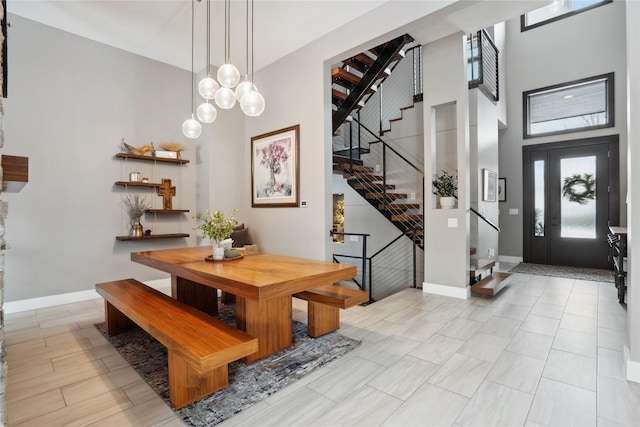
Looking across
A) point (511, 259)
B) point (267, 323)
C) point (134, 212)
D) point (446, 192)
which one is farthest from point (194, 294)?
point (511, 259)

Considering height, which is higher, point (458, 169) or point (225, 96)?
point (225, 96)

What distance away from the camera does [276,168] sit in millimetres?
4859

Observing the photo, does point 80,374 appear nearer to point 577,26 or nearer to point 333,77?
point 333,77

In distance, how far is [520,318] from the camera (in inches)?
133

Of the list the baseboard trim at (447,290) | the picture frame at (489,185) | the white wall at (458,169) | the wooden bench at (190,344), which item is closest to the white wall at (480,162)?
the picture frame at (489,185)

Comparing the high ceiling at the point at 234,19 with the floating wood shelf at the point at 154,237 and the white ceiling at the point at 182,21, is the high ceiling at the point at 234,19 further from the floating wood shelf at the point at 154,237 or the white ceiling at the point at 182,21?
the floating wood shelf at the point at 154,237

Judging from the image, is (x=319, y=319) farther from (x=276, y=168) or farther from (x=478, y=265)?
(x=478, y=265)

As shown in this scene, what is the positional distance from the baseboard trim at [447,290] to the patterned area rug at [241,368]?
2048 mm

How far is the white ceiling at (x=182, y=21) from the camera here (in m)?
3.58

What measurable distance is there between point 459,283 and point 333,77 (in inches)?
139

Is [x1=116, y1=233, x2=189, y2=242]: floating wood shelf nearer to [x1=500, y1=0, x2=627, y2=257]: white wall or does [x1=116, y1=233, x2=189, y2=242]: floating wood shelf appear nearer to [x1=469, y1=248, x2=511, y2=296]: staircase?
[x1=469, y1=248, x2=511, y2=296]: staircase

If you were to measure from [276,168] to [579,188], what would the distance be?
5959mm

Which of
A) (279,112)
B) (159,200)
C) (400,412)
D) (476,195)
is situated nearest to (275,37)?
(279,112)

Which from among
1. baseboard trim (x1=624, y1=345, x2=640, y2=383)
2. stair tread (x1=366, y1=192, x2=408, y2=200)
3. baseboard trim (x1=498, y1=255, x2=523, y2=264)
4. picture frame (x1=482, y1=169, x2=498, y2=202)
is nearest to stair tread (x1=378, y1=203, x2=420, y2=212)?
stair tread (x1=366, y1=192, x2=408, y2=200)
